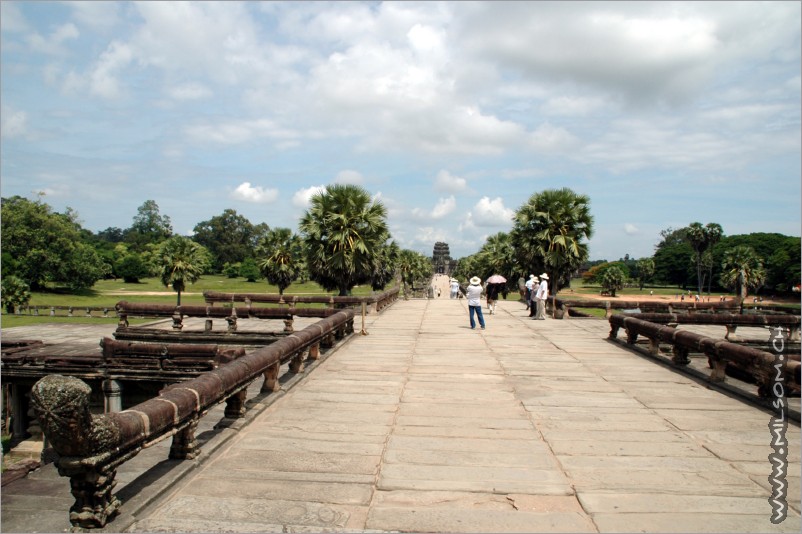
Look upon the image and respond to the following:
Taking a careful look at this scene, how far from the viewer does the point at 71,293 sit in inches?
2621

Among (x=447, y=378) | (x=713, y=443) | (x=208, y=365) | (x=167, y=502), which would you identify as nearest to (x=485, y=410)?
(x=447, y=378)

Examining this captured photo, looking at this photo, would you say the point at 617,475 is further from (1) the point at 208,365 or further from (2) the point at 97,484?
(1) the point at 208,365

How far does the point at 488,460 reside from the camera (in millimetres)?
4590

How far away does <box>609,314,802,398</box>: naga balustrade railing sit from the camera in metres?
6.27

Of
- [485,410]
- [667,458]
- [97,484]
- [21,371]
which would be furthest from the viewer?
[21,371]

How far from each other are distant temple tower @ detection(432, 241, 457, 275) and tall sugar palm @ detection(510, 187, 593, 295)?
147712 mm

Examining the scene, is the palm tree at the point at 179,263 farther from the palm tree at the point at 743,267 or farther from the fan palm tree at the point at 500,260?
the palm tree at the point at 743,267

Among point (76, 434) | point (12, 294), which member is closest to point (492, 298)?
point (76, 434)

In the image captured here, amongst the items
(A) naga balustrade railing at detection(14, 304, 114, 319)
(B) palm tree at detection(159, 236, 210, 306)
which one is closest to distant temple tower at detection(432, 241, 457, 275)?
(B) palm tree at detection(159, 236, 210, 306)

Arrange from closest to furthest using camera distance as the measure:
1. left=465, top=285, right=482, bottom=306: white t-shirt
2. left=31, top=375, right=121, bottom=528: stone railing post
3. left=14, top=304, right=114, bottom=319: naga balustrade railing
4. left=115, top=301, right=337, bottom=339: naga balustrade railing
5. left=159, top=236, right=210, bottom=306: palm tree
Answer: left=31, top=375, right=121, bottom=528: stone railing post, left=115, top=301, right=337, bottom=339: naga balustrade railing, left=465, top=285, right=482, bottom=306: white t-shirt, left=14, top=304, right=114, bottom=319: naga balustrade railing, left=159, top=236, right=210, bottom=306: palm tree

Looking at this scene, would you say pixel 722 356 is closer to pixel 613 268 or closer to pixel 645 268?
pixel 613 268

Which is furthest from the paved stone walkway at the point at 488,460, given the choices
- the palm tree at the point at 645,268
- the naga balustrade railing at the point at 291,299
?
the palm tree at the point at 645,268

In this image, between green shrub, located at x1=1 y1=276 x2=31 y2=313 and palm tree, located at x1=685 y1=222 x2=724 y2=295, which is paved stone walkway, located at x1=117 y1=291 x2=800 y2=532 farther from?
palm tree, located at x1=685 y1=222 x2=724 y2=295

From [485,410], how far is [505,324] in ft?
32.5
